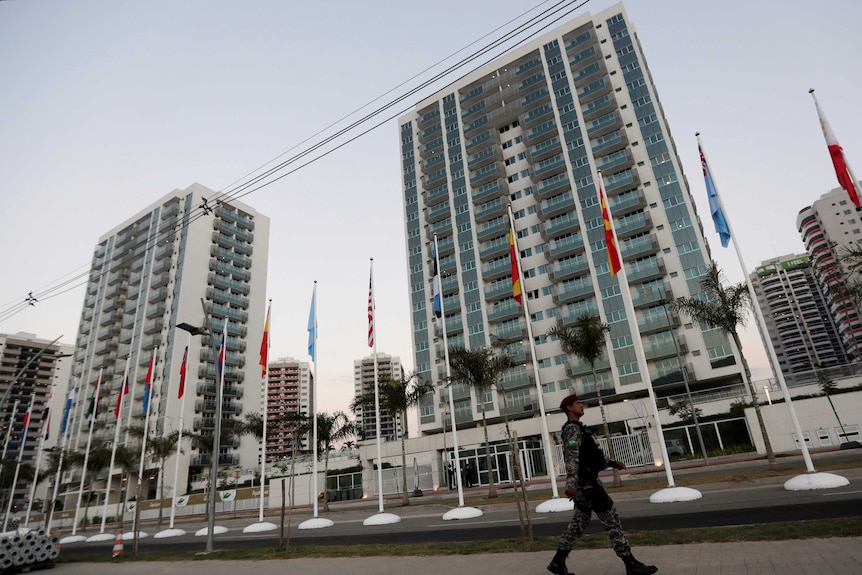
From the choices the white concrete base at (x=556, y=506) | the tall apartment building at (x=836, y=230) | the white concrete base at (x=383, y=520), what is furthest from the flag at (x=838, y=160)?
the tall apartment building at (x=836, y=230)

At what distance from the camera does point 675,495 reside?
1439 cm

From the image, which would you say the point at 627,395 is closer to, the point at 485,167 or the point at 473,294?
the point at 473,294

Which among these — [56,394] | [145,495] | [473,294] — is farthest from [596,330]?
[56,394]

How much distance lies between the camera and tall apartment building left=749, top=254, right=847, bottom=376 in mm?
143250

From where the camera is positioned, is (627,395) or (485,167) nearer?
(627,395)

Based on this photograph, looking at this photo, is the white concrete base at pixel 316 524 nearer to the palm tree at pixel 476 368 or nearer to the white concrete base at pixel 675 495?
the palm tree at pixel 476 368

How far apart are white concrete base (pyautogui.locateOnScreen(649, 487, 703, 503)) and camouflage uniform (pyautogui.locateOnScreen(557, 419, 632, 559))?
1008cm

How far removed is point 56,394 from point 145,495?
175 ft

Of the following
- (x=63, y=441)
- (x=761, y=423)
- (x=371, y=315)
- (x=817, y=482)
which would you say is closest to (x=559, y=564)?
(x=817, y=482)

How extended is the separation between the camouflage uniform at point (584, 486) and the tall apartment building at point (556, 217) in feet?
152

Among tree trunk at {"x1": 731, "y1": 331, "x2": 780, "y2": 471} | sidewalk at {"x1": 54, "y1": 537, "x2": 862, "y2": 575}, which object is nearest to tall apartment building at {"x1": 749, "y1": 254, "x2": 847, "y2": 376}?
tree trunk at {"x1": 731, "y1": 331, "x2": 780, "y2": 471}

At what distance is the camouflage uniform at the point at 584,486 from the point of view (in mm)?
5941

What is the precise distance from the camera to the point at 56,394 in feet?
336

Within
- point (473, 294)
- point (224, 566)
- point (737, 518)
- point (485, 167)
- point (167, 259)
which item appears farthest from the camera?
point (167, 259)
